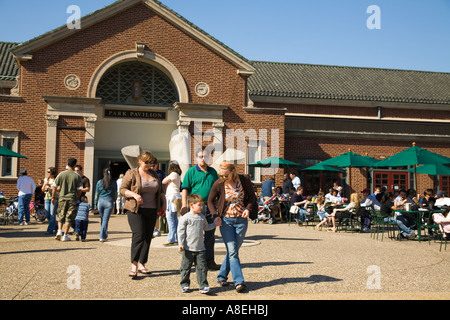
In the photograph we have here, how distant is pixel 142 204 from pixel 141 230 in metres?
0.38

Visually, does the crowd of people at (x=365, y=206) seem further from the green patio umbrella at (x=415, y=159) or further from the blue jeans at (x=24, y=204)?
the blue jeans at (x=24, y=204)

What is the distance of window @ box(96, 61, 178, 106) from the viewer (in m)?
22.7

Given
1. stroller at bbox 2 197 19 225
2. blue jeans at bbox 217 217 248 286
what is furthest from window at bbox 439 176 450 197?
blue jeans at bbox 217 217 248 286

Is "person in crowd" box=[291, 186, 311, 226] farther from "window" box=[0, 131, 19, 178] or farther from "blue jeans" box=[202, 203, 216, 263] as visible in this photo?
"window" box=[0, 131, 19, 178]

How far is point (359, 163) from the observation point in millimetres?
18438

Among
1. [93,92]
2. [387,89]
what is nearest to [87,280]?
[93,92]

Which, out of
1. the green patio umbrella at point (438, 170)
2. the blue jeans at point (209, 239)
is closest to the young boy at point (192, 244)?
the blue jeans at point (209, 239)

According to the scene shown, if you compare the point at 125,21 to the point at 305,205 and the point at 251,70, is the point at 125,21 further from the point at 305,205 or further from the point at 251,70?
the point at 305,205

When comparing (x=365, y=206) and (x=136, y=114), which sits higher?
(x=136, y=114)

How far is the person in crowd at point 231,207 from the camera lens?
6.63 metres

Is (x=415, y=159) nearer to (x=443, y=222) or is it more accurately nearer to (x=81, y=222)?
(x=443, y=222)

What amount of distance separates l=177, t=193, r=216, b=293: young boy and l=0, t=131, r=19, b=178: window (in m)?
16.3

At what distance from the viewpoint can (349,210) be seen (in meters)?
15.3

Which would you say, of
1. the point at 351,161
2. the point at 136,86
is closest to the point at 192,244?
the point at 351,161
